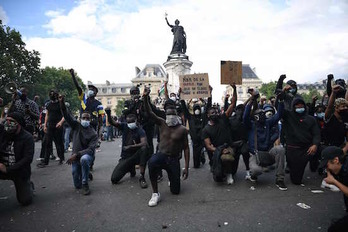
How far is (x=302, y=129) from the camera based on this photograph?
4789 millimetres

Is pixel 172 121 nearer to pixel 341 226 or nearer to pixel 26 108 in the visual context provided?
pixel 341 226

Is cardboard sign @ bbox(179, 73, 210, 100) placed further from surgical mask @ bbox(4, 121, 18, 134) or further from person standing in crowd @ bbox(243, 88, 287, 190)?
surgical mask @ bbox(4, 121, 18, 134)

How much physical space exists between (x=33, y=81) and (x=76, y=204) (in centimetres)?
3361

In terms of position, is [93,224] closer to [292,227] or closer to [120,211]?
[120,211]

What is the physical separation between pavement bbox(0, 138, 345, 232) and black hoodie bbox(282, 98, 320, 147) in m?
0.91

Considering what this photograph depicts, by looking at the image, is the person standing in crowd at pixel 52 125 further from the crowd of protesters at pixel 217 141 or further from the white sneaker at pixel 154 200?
the white sneaker at pixel 154 200

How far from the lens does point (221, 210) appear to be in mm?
3604

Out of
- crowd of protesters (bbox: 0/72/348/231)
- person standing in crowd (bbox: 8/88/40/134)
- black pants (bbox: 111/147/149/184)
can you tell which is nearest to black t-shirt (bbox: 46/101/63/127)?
person standing in crowd (bbox: 8/88/40/134)

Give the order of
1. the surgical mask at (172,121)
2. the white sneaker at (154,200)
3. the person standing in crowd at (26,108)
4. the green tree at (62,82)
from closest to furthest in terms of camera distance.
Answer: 1. the white sneaker at (154,200)
2. the surgical mask at (172,121)
3. the person standing in crowd at (26,108)
4. the green tree at (62,82)

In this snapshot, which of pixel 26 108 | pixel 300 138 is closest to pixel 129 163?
pixel 26 108

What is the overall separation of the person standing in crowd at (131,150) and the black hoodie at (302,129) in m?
3.24

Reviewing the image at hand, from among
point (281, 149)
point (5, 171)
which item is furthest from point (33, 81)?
point (281, 149)

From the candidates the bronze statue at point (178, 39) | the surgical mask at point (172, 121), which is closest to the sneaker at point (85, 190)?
the surgical mask at point (172, 121)

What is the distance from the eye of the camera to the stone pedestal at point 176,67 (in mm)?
17734
